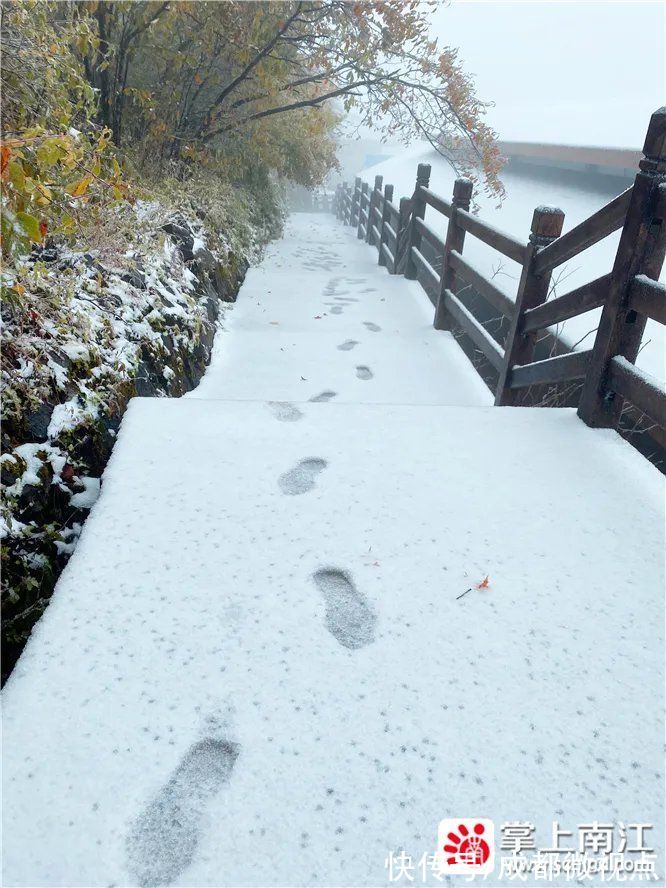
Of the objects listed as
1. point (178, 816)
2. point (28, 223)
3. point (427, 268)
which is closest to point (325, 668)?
point (178, 816)

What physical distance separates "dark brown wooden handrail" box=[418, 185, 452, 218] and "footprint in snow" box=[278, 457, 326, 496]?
10.3 ft

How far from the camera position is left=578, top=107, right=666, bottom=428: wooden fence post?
6.35 feet

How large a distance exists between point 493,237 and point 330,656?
2707 millimetres

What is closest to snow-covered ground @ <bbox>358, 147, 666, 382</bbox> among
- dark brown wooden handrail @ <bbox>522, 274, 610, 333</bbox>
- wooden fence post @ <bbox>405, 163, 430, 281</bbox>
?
dark brown wooden handrail @ <bbox>522, 274, 610, 333</bbox>

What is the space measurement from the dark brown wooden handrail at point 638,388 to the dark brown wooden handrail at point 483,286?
91cm

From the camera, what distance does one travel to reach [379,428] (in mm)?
2205

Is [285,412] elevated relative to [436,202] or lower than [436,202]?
lower

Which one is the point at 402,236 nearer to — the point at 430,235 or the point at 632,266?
the point at 430,235

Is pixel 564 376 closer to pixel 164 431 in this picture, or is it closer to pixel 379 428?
pixel 379 428

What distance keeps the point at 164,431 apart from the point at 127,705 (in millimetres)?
1060

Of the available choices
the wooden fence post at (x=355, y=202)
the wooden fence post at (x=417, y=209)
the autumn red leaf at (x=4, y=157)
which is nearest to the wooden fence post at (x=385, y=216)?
the wooden fence post at (x=417, y=209)

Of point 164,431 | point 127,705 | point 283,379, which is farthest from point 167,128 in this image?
point 127,705

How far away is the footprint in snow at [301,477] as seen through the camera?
1848 millimetres

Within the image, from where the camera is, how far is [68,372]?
6.63 ft
